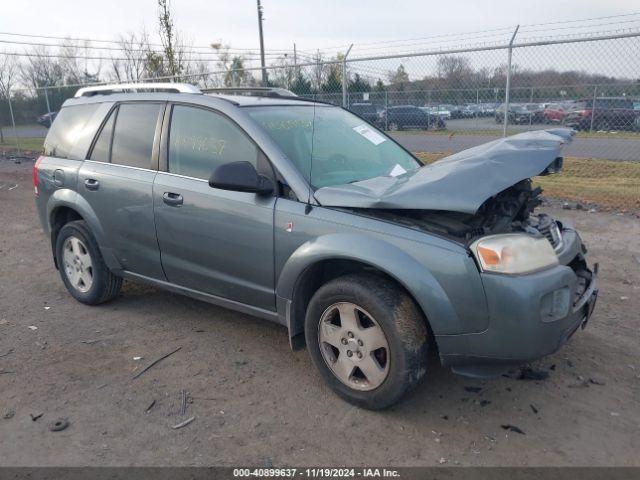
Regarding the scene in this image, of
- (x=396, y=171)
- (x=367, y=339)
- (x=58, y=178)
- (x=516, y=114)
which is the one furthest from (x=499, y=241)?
(x=516, y=114)

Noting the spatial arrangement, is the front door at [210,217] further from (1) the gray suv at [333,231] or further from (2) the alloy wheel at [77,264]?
(2) the alloy wheel at [77,264]

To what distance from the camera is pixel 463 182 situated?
2998 mm

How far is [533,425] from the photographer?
3080 mm

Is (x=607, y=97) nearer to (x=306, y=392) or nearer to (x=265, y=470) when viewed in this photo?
(x=306, y=392)

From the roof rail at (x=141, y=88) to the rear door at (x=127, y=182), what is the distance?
0.18 m

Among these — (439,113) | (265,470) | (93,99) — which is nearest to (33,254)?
(93,99)

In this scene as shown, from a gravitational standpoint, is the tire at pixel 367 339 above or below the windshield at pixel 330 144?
below

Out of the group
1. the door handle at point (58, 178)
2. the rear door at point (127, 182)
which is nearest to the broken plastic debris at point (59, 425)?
the rear door at point (127, 182)

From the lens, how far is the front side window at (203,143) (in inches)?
148

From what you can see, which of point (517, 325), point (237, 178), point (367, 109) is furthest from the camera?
point (367, 109)

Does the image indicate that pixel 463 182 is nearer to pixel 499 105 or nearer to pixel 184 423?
pixel 184 423

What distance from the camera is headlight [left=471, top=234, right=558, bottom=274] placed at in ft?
9.22

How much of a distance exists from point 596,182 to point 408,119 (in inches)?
175

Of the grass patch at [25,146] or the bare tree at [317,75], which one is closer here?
the bare tree at [317,75]
